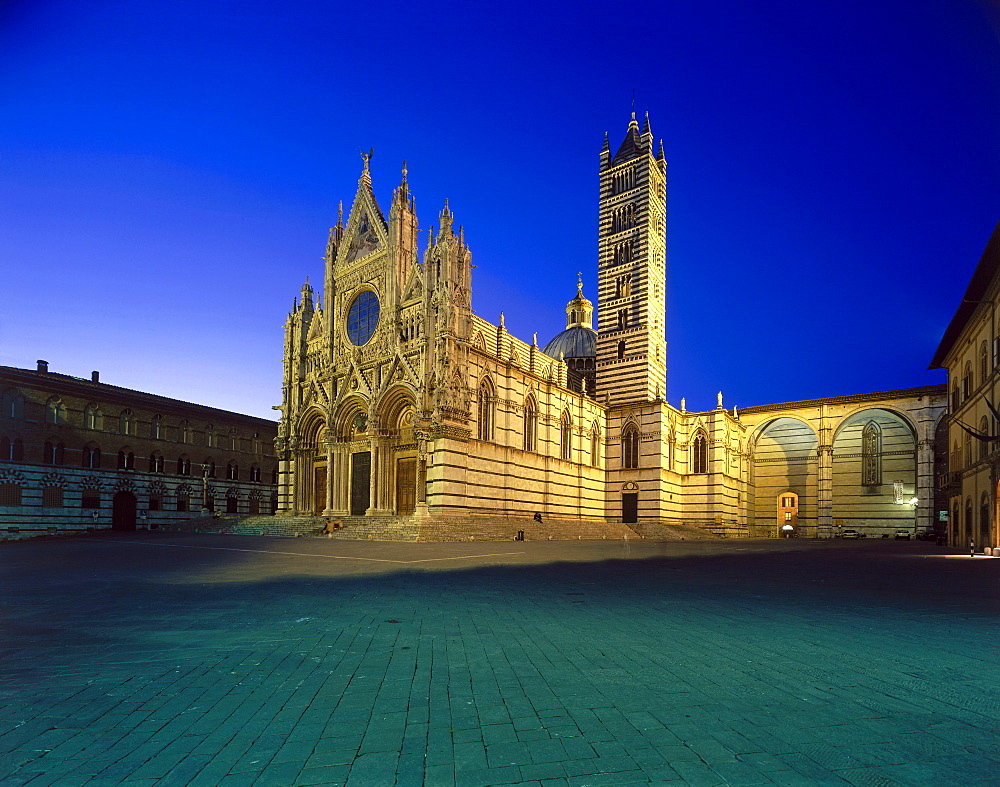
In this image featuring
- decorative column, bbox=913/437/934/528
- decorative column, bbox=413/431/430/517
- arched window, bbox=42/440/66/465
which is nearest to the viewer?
decorative column, bbox=413/431/430/517

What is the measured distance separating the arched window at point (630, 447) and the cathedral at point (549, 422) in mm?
132

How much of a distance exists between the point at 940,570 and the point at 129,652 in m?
20.6

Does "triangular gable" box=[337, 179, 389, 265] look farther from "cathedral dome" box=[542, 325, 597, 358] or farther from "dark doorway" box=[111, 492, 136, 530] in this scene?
"cathedral dome" box=[542, 325, 597, 358]

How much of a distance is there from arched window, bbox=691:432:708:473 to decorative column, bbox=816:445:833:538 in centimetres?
1190

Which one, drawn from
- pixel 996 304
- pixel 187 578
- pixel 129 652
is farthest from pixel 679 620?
pixel 996 304

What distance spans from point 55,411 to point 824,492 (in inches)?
Result: 2430

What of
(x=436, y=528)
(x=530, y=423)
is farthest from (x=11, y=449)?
(x=530, y=423)

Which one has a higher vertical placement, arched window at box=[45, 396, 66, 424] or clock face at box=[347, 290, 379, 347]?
clock face at box=[347, 290, 379, 347]

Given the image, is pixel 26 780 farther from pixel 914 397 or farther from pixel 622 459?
pixel 914 397

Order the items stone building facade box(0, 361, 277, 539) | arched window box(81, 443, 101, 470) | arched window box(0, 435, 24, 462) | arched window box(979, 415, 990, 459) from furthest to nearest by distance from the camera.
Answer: arched window box(81, 443, 101, 470)
stone building facade box(0, 361, 277, 539)
arched window box(0, 435, 24, 462)
arched window box(979, 415, 990, 459)

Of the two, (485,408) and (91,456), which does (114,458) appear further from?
→ (485,408)

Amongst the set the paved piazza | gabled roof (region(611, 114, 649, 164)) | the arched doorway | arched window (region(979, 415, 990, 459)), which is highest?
gabled roof (region(611, 114, 649, 164))

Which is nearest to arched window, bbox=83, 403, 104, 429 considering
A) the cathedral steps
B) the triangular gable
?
the cathedral steps

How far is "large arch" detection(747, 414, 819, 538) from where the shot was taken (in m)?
62.4
